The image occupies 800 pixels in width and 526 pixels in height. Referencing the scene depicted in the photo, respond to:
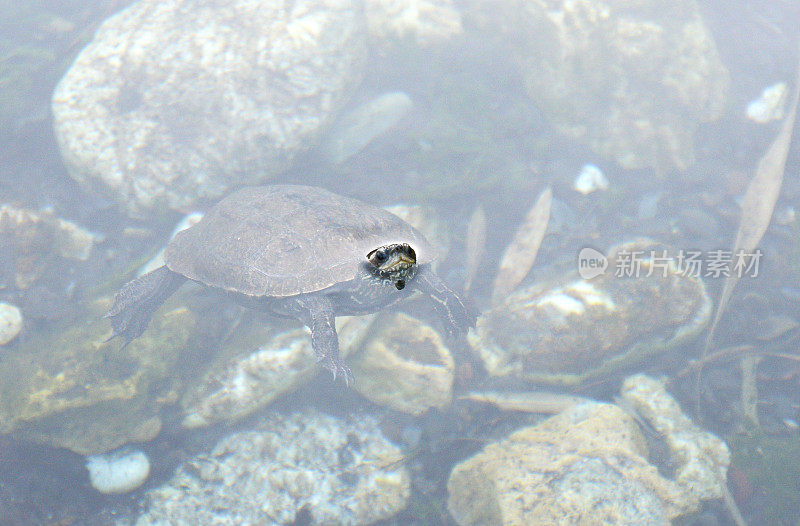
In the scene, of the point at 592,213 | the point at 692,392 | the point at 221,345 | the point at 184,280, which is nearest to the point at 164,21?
the point at 184,280

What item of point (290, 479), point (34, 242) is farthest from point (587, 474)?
point (34, 242)

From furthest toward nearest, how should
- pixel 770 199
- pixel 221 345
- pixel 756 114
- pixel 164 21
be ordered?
pixel 756 114
pixel 164 21
pixel 770 199
pixel 221 345

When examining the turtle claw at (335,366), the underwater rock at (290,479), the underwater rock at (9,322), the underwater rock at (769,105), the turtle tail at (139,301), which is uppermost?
the underwater rock at (769,105)

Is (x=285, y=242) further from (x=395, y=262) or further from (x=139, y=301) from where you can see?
(x=139, y=301)

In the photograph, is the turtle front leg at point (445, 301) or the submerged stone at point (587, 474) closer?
the submerged stone at point (587, 474)

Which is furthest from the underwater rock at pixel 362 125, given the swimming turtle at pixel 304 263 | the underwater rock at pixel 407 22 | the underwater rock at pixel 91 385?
the underwater rock at pixel 91 385

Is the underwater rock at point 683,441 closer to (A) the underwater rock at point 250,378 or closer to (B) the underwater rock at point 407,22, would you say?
(A) the underwater rock at point 250,378

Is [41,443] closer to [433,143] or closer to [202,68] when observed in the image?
[202,68]
